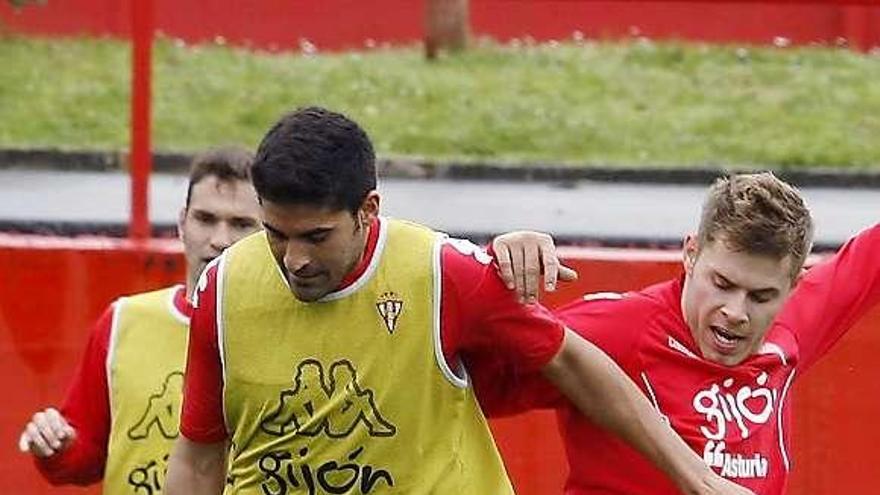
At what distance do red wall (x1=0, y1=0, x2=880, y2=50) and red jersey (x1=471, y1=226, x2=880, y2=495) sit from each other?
24.9 ft

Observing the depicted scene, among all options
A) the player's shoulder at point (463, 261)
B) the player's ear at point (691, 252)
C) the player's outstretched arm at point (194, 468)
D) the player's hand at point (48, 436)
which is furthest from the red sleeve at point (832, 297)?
the player's hand at point (48, 436)

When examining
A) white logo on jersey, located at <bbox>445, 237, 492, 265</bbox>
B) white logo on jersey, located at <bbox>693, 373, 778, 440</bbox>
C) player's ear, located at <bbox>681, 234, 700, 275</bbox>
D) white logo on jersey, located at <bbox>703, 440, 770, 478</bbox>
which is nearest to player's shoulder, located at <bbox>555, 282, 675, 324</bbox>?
player's ear, located at <bbox>681, 234, 700, 275</bbox>

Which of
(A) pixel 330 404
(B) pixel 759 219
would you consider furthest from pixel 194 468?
(B) pixel 759 219

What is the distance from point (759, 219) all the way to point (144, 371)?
166 centimetres

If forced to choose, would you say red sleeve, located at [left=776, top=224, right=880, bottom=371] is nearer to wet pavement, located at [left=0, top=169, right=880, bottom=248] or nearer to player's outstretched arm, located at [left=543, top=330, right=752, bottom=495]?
player's outstretched arm, located at [left=543, top=330, right=752, bottom=495]

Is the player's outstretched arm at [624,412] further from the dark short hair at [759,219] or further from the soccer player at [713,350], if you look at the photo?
the dark short hair at [759,219]

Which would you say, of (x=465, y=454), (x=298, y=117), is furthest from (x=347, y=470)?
(x=298, y=117)

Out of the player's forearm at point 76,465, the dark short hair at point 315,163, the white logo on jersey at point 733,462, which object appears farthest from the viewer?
the player's forearm at point 76,465

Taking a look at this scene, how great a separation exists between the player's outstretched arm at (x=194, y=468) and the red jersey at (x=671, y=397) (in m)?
0.55

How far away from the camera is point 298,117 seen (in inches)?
154

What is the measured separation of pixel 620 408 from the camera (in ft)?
13.4

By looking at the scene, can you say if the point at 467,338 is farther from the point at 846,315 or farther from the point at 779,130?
the point at 779,130

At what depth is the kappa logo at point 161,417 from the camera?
5.12m

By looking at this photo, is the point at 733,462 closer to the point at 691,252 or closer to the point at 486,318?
the point at 691,252
